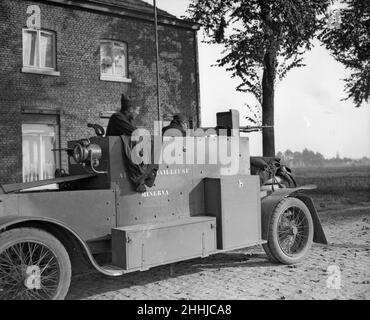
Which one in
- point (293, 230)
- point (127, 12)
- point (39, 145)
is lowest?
point (293, 230)

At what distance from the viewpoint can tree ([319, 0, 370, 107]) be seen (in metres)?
19.3

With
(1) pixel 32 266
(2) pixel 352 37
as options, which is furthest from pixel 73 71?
(1) pixel 32 266

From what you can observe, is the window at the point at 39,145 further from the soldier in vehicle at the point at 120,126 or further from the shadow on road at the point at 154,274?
the soldier in vehicle at the point at 120,126

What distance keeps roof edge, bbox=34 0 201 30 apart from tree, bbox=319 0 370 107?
5818mm

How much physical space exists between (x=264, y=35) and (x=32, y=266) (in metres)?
14.4

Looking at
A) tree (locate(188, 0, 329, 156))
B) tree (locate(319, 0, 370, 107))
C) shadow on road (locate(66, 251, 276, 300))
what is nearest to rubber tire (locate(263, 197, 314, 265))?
shadow on road (locate(66, 251, 276, 300))

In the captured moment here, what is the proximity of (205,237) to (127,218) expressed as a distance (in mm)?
980

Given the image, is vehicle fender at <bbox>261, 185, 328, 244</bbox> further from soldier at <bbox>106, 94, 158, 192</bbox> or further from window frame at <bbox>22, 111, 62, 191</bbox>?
window frame at <bbox>22, 111, 62, 191</bbox>

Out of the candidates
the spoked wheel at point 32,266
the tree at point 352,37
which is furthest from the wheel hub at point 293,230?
the tree at point 352,37

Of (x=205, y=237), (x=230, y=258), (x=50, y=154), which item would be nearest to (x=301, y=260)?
(x=230, y=258)

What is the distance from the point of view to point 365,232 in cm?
912

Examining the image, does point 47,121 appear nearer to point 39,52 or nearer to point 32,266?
point 39,52

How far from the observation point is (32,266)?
429cm

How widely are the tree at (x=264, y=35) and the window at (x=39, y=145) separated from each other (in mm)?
7367
